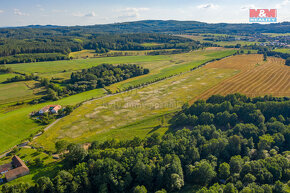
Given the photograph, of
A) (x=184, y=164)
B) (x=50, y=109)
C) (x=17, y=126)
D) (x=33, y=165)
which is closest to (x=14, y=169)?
(x=33, y=165)

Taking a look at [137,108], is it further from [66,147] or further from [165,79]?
[165,79]

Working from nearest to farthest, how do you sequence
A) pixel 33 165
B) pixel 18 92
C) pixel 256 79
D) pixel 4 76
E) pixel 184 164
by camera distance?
pixel 184 164
pixel 33 165
pixel 18 92
pixel 256 79
pixel 4 76

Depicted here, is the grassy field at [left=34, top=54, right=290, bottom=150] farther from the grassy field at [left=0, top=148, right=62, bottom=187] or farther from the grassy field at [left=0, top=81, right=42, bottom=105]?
the grassy field at [left=0, top=81, right=42, bottom=105]

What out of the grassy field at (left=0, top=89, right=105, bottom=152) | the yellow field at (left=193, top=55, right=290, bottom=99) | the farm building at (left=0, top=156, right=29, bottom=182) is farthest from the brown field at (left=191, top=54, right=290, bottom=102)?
the farm building at (left=0, top=156, right=29, bottom=182)

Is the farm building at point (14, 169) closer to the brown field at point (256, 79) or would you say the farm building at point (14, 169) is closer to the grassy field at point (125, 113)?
the grassy field at point (125, 113)

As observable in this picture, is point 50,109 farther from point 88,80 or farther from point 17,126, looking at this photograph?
point 88,80

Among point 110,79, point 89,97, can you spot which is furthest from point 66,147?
point 110,79

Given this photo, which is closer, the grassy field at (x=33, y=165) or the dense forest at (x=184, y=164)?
the dense forest at (x=184, y=164)

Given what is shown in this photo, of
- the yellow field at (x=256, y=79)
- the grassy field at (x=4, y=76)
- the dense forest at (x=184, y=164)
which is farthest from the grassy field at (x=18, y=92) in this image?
the yellow field at (x=256, y=79)
